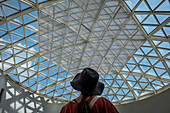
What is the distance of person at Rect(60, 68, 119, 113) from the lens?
10.4 ft

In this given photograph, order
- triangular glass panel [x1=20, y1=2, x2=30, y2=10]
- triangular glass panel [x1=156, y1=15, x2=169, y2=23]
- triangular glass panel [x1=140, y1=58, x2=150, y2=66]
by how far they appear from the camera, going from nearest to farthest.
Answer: triangular glass panel [x1=156, y1=15, x2=169, y2=23] → triangular glass panel [x1=20, y1=2, x2=30, y2=10] → triangular glass panel [x1=140, y1=58, x2=150, y2=66]

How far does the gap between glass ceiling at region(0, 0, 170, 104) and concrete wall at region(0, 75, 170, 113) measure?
2318 mm

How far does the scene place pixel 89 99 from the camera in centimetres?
340

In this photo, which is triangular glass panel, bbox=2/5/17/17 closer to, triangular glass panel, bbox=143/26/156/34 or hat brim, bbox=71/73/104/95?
triangular glass panel, bbox=143/26/156/34

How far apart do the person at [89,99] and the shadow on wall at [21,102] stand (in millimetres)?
33437

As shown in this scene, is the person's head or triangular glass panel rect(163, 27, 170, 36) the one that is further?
triangular glass panel rect(163, 27, 170, 36)

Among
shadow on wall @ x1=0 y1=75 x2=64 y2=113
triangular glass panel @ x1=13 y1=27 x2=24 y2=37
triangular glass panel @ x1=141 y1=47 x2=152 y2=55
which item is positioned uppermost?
triangular glass panel @ x1=13 y1=27 x2=24 y2=37

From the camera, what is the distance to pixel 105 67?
39.6 metres

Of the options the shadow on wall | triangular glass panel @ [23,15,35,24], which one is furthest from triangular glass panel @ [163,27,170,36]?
the shadow on wall

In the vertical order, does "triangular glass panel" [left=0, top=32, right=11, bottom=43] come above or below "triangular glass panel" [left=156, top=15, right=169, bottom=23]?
above

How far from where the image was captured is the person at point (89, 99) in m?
3.16

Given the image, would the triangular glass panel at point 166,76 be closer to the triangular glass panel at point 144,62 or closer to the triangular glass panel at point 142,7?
the triangular glass panel at point 144,62

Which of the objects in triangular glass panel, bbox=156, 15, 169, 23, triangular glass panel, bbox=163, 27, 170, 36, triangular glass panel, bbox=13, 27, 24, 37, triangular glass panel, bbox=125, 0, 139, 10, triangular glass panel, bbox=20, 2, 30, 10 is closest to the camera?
triangular glass panel, bbox=156, 15, 169, 23

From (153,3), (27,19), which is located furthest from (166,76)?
(27,19)
